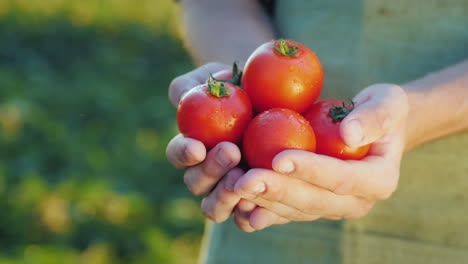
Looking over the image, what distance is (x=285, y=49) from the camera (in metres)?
1.53

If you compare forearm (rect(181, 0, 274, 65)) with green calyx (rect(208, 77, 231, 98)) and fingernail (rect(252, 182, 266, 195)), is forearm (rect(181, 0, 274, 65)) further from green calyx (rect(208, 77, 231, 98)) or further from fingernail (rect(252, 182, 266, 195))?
fingernail (rect(252, 182, 266, 195))

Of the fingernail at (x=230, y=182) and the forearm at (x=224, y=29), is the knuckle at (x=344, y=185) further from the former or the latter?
the forearm at (x=224, y=29)

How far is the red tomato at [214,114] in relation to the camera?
145 cm

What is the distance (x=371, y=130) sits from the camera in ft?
4.57

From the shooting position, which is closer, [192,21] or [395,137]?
[395,137]

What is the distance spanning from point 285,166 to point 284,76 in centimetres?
33

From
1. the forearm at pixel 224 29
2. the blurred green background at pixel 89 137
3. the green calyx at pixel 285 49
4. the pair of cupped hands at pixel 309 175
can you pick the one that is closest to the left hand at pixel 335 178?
the pair of cupped hands at pixel 309 175

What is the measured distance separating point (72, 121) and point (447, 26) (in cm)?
371

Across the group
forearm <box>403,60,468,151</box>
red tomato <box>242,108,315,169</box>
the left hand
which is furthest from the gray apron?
red tomato <box>242,108,315,169</box>

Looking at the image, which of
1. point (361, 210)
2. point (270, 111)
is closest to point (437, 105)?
point (361, 210)

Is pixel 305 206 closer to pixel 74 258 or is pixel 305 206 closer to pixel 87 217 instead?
pixel 74 258

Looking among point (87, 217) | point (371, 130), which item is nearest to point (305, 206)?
point (371, 130)

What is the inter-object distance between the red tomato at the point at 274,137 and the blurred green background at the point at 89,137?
79.6 inches

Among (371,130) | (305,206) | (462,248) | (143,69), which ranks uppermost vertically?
(371,130)
